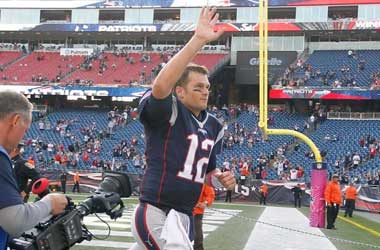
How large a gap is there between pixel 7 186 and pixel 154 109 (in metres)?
1.02

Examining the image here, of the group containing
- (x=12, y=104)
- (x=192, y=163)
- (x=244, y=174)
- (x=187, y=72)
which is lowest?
(x=244, y=174)

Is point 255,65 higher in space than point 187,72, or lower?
higher

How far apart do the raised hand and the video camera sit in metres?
0.90

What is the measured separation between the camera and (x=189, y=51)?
3154mm

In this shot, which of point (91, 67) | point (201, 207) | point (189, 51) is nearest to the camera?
point (189, 51)

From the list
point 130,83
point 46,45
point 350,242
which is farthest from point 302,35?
point 350,242

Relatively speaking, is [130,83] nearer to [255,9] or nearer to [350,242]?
[255,9]

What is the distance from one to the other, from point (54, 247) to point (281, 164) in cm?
2372

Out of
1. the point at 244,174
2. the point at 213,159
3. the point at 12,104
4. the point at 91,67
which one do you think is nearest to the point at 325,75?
the point at 244,174

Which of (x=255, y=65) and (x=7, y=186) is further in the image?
(x=255, y=65)

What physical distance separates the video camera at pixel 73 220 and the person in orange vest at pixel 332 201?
11.3 m

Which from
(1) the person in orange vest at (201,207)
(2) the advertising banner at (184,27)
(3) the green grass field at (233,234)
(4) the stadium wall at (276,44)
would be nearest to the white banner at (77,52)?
(2) the advertising banner at (184,27)

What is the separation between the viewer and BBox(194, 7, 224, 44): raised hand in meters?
3.14

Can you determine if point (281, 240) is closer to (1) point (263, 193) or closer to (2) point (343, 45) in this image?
(1) point (263, 193)
